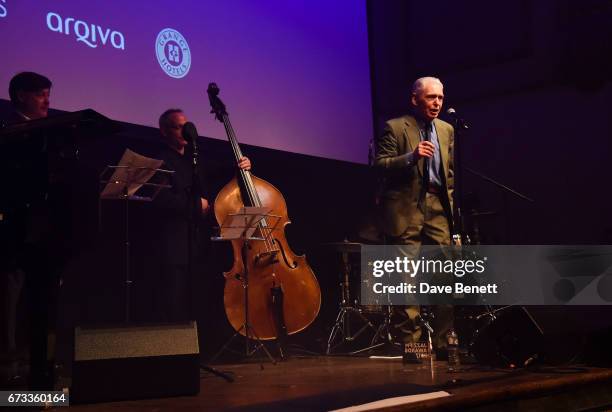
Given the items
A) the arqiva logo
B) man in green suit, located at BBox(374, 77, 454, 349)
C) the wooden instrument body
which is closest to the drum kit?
man in green suit, located at BBox(374, 77, 454, 349)

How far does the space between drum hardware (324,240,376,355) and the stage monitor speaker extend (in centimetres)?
229

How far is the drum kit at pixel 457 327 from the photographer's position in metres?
3.53

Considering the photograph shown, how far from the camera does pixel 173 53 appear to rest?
4.72 metres

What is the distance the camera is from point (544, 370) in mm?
3418

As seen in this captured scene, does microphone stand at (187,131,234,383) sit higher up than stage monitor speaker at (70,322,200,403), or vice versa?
microphone stand at (187,131,234,383)

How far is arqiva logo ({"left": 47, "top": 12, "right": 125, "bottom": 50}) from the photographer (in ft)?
13.1

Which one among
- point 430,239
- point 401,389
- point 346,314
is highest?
point 430,239

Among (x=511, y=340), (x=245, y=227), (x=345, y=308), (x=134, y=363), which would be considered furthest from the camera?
(x=345, y=308)

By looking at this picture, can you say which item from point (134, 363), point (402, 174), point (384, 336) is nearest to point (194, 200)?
point (134, 363)

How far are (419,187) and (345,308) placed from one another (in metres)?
1.58

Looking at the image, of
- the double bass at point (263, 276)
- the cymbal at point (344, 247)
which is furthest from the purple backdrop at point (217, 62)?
the cymbal at point (344, 247)

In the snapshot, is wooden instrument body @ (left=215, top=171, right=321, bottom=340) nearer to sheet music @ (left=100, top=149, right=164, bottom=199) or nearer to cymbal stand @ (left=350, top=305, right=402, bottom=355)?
cymbal stand @ (left=350, top=305, right=402, bottom=355)

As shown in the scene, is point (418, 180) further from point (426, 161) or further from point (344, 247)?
point (344, 247)

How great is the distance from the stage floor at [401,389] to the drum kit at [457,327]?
0.11 meters
